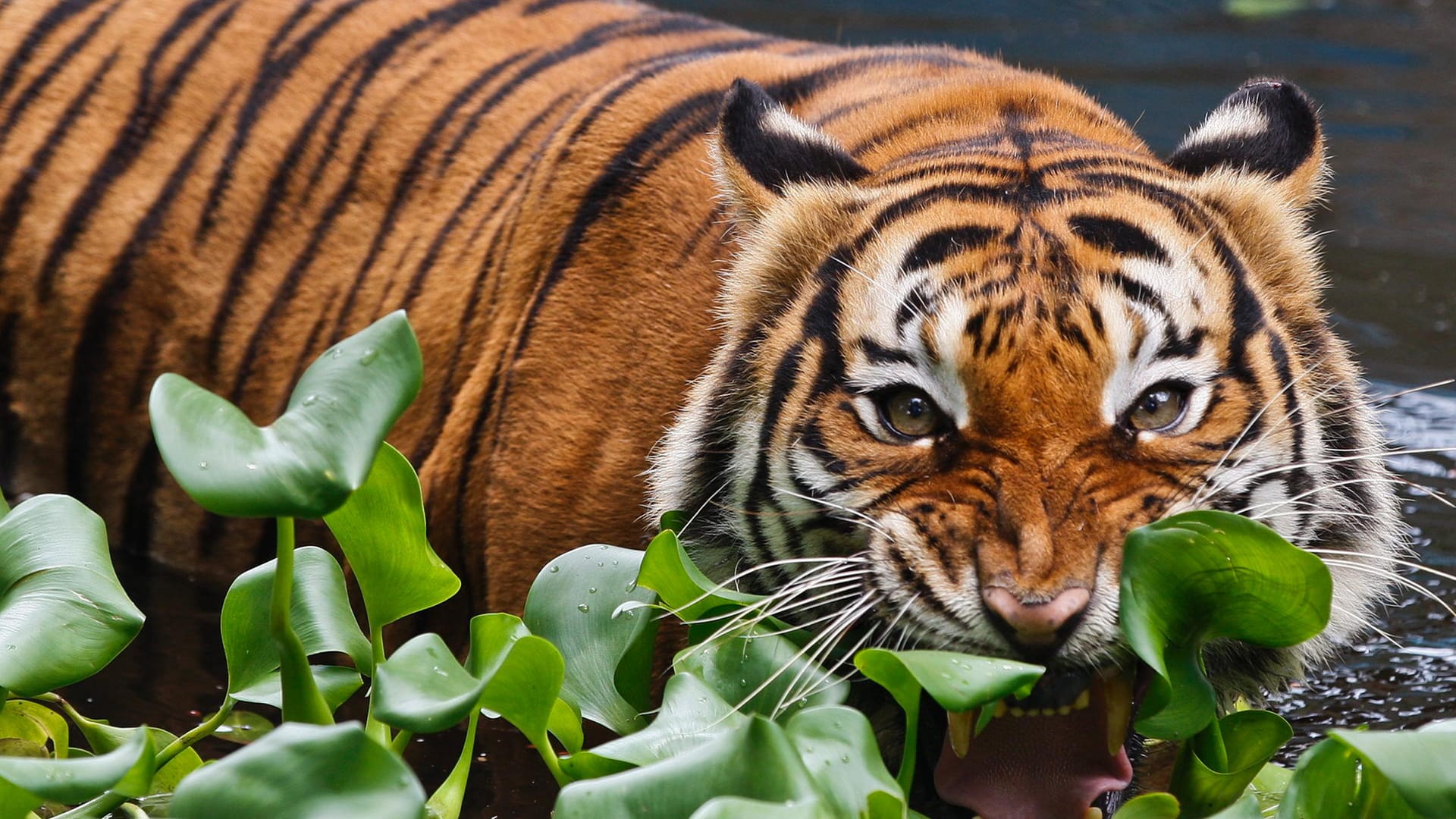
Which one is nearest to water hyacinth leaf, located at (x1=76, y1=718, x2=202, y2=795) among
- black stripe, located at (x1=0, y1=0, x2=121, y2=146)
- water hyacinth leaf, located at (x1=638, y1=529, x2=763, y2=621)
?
water hyacinth leaf, located at (x1=638, y1=529, x2=763, y2=621)

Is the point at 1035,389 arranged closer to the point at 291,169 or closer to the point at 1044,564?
the point at 1044,564

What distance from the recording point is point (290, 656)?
178 centimetres

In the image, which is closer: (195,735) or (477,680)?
(477,680)

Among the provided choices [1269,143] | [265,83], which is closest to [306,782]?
[1269,143]

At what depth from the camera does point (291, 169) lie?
10.3 ft

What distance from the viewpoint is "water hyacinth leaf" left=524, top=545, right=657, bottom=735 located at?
200 centimetres

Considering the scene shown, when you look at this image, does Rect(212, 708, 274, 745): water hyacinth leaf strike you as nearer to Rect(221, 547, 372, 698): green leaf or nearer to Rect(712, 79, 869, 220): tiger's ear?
Rect(221, 547, 372, 698): green leaf

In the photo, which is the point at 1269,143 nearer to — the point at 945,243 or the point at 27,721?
the point at 945,243

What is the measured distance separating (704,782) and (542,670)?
29cm

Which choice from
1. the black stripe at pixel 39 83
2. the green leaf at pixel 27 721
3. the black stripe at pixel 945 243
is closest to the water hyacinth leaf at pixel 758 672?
the black stripe at pixel 945 243

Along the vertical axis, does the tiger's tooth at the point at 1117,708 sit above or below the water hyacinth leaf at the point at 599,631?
Result: above

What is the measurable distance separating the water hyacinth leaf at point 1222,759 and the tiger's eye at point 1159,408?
33cm

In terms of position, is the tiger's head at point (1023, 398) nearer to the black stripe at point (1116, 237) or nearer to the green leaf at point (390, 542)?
the black stripe at point (1116, 237)

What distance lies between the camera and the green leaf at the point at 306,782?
1531 mm
